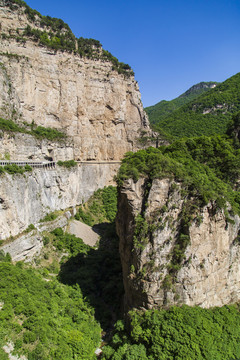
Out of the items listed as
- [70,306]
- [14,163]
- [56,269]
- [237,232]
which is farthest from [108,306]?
[14,163]

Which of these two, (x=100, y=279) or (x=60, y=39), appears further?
(x=60, y=39)

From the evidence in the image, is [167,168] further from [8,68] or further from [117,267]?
[8,68]

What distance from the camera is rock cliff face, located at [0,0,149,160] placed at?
32.7 metres

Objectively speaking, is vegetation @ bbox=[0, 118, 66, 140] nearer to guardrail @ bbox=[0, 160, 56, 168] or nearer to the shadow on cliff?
guardrail @ bbox=[0, 160, 56, 168]

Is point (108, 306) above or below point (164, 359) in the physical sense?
below

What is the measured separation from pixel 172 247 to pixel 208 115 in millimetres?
46954

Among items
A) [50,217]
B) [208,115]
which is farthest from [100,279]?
[208,115]

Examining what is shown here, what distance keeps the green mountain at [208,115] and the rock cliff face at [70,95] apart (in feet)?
40.0

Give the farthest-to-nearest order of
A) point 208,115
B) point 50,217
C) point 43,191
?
point 208,115, point 43,191, point 50,217

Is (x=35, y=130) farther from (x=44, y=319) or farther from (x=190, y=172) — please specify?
(x=44, y=319)

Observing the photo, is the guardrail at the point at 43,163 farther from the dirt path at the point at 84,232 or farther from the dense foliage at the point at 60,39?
the dense foliage at the point at 60,39

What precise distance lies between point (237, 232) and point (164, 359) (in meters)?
8.83

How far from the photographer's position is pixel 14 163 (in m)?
24.2

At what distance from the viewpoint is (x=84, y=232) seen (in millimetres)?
30391
